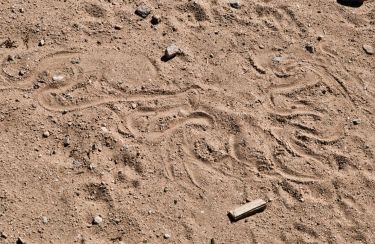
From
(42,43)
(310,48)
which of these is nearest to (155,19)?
(42,43)

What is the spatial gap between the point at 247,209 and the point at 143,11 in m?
2.66

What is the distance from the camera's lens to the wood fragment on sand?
5.37 m

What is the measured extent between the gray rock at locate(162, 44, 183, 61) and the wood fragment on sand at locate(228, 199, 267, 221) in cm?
189

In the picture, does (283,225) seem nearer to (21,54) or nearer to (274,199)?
(274,199)

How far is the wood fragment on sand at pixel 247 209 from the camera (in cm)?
537

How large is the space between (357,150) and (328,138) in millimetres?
325

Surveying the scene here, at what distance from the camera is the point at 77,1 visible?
21.6 ft

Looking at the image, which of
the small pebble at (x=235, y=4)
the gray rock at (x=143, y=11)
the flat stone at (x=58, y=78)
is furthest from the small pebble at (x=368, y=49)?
the flat stone at (x=58, y=78)

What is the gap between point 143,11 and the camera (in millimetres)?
6582

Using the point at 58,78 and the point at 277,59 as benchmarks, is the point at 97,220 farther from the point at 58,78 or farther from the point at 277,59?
the point at 277,59

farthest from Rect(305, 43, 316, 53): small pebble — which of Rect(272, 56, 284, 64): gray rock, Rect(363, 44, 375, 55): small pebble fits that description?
Rect(363, 44, 375, 55): small pebble

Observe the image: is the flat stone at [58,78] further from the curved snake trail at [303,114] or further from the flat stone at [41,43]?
the curved snake trail at [303,114]

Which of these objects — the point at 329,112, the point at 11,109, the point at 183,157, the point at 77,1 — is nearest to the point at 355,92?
the point at 329,112

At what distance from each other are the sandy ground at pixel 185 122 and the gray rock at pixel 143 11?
4cm
